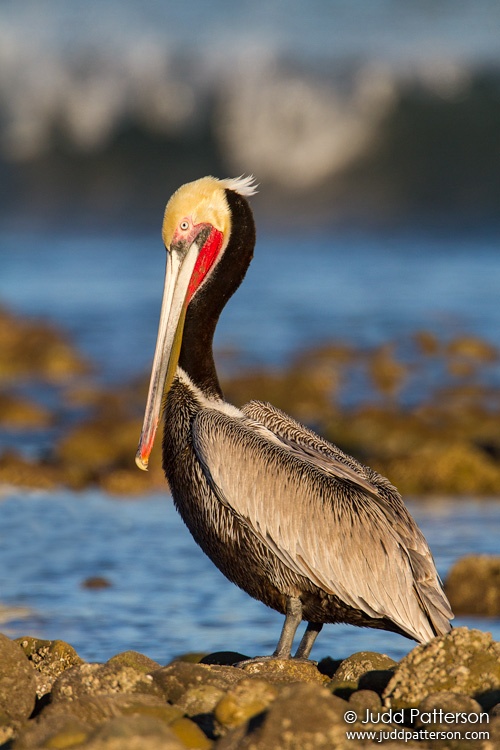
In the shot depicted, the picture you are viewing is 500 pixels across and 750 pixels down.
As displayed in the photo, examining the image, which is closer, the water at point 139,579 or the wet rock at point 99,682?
the wet rock at point 99,682

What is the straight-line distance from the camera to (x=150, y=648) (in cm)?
641

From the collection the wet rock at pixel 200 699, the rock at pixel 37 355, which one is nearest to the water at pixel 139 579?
the wet rock at pixel 200 699

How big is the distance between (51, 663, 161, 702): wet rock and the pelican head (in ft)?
5.80

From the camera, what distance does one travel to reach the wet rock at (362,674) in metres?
4.64

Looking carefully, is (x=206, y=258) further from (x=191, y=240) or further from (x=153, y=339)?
(x=153, y=339)

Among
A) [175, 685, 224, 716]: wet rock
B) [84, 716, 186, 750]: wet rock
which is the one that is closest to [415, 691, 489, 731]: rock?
[175, 685, 224, 716]: wet rock

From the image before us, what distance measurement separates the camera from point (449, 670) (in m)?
4.46

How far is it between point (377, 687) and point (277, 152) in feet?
98.1


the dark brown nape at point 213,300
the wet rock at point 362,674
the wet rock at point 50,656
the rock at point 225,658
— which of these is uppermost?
the dark brown nape at point 213,300

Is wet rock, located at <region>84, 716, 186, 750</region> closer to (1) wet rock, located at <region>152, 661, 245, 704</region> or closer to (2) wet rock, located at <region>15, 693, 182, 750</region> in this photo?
(2) wet rock, located at <region>15, 693, 182, 750</region>

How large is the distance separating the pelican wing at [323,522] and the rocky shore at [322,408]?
4.28m

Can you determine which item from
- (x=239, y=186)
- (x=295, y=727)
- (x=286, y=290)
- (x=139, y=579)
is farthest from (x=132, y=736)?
(x=286, y=290)

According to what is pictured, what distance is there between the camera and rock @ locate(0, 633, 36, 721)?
4508mm

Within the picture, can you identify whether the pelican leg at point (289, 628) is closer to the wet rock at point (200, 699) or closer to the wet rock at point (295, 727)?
the wet rock at point (200, 699)
